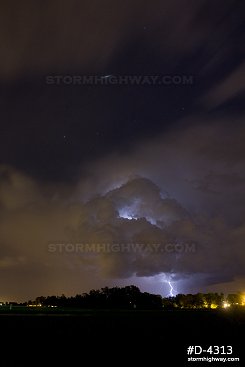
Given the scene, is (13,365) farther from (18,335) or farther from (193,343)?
(18,335)

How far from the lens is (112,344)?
25.9m

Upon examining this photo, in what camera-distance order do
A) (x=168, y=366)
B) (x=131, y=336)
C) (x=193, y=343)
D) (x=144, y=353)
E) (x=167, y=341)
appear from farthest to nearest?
1. (x=131, y=336)
2. (x=167, y=341)
3. (x=193, y=343)
4. (x=144, y=353)
5. (x=168, y=366)

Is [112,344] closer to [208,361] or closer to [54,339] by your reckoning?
[54,339]

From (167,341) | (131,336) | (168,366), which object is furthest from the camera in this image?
(131,336)

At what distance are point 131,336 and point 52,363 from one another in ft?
38.8

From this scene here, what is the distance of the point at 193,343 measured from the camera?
83.4ft

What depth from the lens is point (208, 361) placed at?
19.6 metres

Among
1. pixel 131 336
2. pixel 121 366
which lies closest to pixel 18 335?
pixel 131 336

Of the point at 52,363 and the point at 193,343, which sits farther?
the point at 193,343

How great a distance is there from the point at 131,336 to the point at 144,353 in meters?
8.24

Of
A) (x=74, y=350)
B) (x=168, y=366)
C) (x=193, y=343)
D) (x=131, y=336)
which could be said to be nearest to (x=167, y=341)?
(x=193, y=343)

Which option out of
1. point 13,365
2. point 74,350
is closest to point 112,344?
point 74,350

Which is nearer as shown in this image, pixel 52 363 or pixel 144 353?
pixel 52 363

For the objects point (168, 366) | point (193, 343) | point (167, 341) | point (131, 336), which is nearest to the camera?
point (168, 366)
